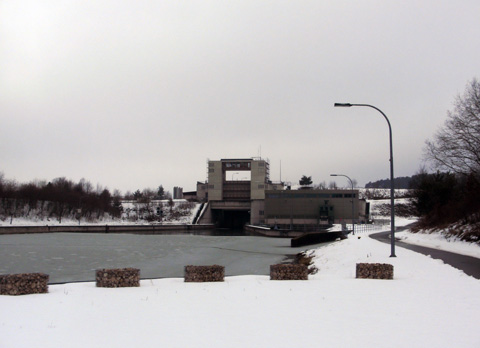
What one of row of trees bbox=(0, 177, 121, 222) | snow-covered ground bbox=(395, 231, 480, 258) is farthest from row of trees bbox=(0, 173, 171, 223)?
snow-covered ground bbox=(395, 231, 480, 258)

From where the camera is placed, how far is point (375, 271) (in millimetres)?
18266

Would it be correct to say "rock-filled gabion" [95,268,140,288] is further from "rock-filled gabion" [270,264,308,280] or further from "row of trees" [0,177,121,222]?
"row of trees" [0,177,121,222]

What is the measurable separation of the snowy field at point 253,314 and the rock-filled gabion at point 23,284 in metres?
0.53

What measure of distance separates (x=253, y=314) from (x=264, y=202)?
116601mm

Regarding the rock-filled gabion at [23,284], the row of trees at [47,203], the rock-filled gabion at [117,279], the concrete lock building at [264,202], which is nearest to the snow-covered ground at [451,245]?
the rock-filled gabion at [117,279]

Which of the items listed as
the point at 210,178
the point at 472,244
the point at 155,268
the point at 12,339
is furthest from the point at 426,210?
the point at 210,178

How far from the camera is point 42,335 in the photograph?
9586 mm

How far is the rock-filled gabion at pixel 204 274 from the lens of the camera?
709 inches

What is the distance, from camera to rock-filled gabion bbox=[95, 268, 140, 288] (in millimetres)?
16625

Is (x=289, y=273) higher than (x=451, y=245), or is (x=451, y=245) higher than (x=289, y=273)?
(x=289, y=273)

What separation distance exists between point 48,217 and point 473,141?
10905 cm

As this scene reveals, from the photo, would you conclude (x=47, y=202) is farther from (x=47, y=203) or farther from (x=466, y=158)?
(x=466, y=158)

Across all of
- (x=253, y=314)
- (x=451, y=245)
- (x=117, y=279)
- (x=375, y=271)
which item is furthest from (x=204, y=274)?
(x=451, y=245)

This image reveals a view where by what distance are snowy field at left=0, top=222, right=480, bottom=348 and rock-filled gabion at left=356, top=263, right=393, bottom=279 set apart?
459 millimetres
